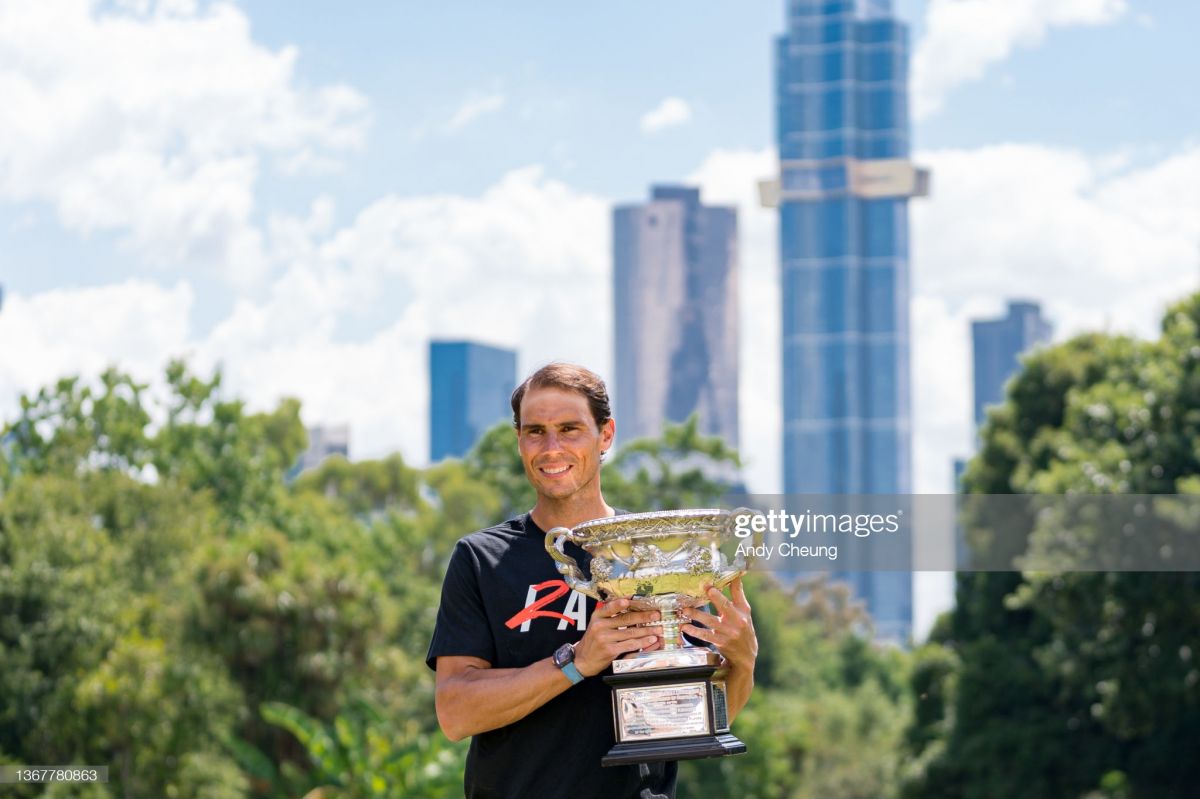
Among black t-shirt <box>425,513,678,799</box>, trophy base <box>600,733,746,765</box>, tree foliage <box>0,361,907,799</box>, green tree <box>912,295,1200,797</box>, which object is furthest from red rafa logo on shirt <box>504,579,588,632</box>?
tree foliage <box>0,361,907,799</box>

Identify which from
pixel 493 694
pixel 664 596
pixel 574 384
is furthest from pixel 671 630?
pixel 574 384

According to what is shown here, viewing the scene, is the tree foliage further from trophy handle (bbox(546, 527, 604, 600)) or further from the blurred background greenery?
trophy handle (bbox(546, 527, 604, 600))

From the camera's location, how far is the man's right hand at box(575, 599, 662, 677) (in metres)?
3.64

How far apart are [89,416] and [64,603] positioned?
19491mm

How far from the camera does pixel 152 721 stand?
86.3 ft

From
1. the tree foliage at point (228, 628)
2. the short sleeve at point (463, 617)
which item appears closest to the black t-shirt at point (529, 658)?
the short sleeve at point (463, 617)

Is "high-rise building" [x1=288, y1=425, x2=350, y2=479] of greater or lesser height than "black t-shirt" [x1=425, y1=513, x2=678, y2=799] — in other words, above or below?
above

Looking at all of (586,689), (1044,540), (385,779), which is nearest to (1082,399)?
(1044,540)

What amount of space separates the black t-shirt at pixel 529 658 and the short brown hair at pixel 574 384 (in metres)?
0.33

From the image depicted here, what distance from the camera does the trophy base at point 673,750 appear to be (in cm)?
364

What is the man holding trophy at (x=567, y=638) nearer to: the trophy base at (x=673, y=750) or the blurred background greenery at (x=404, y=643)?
the trophy base at (x=673, y=750)

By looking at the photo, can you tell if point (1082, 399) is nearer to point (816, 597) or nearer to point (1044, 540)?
point (1044, 540)

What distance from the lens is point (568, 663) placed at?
12.0 ft

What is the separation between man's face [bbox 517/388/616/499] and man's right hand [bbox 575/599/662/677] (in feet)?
1.11
